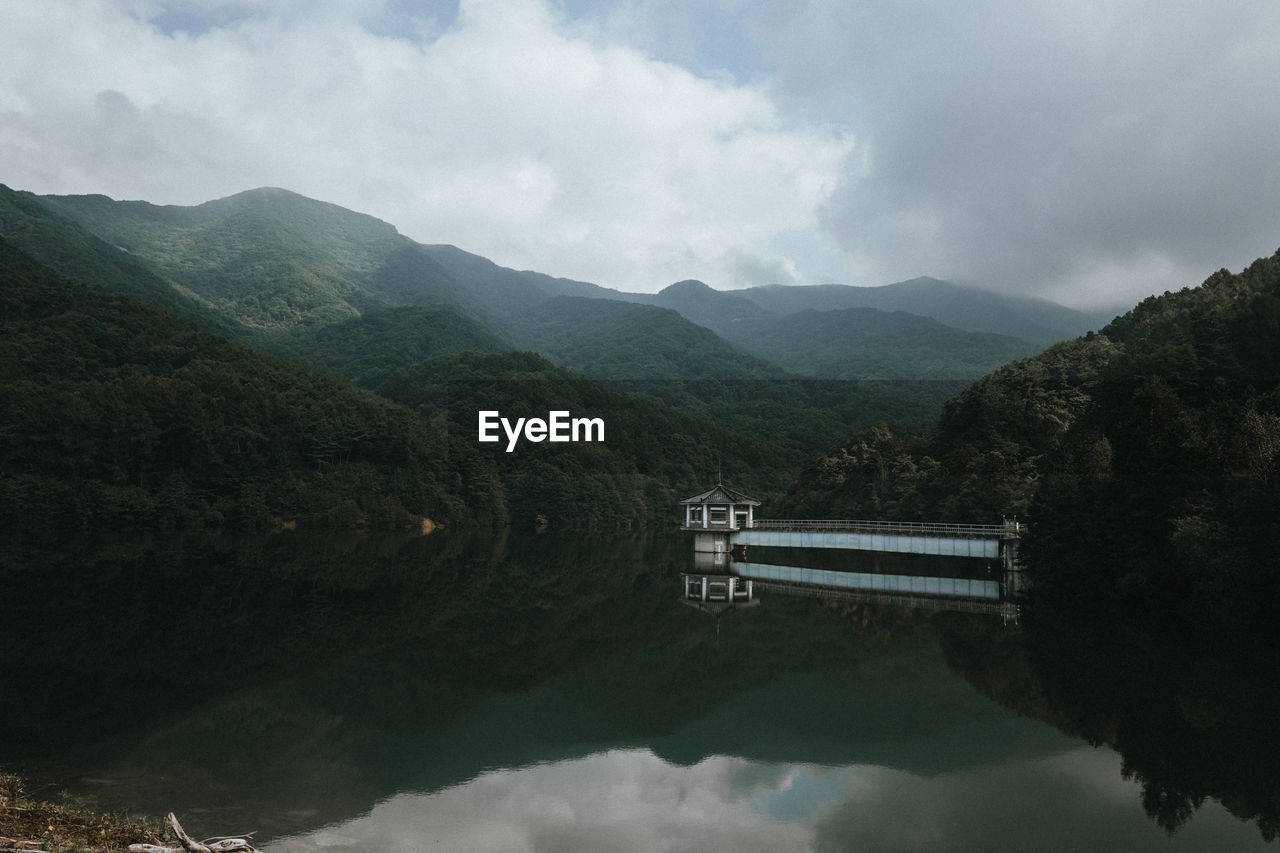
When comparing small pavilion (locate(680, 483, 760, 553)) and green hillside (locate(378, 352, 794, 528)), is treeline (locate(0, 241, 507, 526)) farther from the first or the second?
small pavilion (locate(680, 483, 760, 553))

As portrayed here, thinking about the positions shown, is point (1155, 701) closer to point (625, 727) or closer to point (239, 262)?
point (625, 727)

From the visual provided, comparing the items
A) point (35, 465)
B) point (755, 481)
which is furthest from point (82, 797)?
point (755, 481)

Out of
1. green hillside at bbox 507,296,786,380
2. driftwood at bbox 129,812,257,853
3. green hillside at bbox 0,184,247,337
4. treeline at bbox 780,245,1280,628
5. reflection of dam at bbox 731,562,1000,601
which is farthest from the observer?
green hillside at bbox 507,296,786,380

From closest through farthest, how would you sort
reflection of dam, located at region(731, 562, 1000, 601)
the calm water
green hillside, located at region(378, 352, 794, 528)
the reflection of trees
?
the calm water
the reflection of trees
reflection of dam, located at region(731, 562, 1000, 601)
green hillside, located at region(378, 352, 794, 528)

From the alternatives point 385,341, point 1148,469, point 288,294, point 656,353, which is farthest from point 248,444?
point 656,353

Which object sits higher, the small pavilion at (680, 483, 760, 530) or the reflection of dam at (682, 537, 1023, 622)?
the small pavilion at (680, 483, 760, 530)

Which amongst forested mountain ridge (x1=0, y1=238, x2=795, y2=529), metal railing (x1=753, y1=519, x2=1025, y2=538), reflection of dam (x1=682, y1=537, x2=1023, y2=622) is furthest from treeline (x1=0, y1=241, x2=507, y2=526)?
metal railing (x1=753, y1=519, x2=1025, y2=538)
